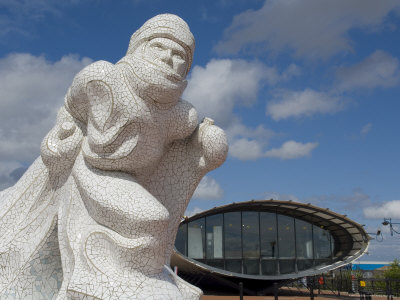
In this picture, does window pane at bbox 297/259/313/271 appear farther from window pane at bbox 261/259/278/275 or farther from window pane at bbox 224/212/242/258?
window pane at bbox 224/212/242/258

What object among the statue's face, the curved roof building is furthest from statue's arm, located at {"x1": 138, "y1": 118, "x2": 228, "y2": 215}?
the curved roof building

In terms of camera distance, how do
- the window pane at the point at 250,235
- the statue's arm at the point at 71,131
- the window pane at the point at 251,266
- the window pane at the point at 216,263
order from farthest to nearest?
the window pane at the point at 250,235
the window pane at the point at 216,263
the window pane at the point at 251,266
the statue's arm at the point at 71,131

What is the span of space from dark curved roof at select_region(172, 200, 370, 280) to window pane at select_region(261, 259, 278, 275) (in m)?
0.89

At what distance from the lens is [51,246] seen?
28.7 ft

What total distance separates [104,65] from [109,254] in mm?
3361

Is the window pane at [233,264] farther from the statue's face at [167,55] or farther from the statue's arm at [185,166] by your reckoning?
the statue's face at [167,55]

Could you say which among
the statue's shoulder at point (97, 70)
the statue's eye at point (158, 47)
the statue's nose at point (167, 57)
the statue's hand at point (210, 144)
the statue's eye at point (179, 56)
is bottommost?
the statue's hand at point (210, 144)

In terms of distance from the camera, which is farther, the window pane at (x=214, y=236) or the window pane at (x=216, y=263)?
the window pane at (x=214, y=236)

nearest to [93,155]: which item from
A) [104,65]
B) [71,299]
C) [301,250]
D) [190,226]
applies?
[104,65]

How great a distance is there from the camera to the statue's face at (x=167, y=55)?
27.8ft

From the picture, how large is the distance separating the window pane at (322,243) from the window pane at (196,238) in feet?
20.8

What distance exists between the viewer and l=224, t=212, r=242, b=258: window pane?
24.1 meters

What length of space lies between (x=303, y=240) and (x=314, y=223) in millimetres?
1193

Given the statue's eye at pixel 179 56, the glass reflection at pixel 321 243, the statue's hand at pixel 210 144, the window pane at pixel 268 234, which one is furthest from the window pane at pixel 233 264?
the statue's eye at pixel 179 56
